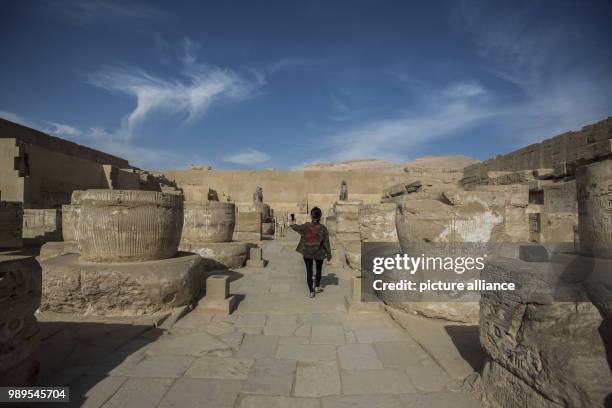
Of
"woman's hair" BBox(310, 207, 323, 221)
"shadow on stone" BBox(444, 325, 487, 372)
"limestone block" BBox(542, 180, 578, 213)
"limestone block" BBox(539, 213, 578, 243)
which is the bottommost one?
"shadow on stone" BBox(444, 325, 487, 372)

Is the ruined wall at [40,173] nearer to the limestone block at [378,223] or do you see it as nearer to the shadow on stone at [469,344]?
the limestone block at [378,223]

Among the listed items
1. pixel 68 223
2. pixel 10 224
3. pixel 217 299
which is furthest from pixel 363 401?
pixel 10 224

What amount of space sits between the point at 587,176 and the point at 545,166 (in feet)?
48.6

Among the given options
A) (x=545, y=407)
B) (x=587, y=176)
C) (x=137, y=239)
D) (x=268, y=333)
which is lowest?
(x=268, y=333)

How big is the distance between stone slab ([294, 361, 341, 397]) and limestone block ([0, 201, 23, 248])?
28.4ft

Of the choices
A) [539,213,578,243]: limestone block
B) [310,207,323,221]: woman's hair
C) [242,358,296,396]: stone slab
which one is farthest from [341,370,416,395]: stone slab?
[539,213,578,243]: limestone block

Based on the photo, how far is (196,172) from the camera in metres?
30.9

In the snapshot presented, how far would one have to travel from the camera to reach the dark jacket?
17.3 ft

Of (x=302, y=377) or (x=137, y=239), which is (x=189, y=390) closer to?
(x=302, y=377)

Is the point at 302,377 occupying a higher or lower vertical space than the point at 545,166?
→ lower

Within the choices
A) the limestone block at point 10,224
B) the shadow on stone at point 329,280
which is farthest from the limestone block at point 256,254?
the limestone block at point 10,224

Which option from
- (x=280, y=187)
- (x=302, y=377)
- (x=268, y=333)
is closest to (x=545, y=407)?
(x=302, y=377)

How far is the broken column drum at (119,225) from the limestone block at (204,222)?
9.68ft

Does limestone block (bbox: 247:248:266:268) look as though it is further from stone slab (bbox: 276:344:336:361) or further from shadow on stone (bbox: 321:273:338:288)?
stone slab (bbox: 276:344:336:361)
